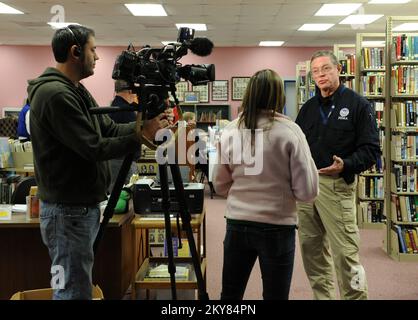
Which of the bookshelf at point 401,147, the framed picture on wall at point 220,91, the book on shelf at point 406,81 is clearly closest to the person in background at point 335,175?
the bookshelf at point 401,147

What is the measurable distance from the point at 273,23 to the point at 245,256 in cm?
812

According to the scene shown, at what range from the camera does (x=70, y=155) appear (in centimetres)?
167

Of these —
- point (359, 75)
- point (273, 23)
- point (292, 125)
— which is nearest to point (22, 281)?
point (292, 125)

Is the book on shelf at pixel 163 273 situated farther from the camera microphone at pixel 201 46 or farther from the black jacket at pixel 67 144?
the camera microphone at pixel 201 46

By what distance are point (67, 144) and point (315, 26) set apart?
915 cm

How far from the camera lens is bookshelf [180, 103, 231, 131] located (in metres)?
11.7

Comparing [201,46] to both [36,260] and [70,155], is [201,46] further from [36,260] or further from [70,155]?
[36,260]

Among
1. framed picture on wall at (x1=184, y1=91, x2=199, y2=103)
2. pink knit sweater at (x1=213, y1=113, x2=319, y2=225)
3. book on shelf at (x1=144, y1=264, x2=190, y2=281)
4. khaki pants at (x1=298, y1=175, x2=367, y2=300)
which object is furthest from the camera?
framed picture on wall at (x1=184, y1=91, x2=199, y2=103)

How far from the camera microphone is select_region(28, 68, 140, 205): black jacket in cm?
37

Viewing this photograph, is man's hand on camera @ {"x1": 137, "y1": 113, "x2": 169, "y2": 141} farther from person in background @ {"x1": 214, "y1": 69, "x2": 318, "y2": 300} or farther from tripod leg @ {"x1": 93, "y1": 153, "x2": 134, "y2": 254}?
person in background @ {"x1": 214, "y1": 69, "x2": 318, "y2": 300}

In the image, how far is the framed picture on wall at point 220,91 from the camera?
41.4ft

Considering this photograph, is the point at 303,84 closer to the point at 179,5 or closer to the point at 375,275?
the point at 179,5

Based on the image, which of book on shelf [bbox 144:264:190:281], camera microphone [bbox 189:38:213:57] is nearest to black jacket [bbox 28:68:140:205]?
camera microphone [bbox 189:38:213:57]

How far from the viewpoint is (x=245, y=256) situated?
202cm
